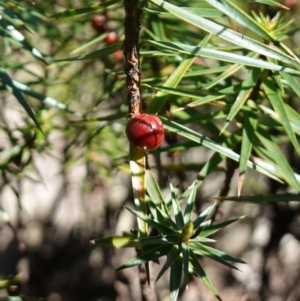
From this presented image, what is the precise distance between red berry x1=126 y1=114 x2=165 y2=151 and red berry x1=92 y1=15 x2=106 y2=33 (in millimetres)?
466

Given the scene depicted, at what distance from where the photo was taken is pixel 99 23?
1059 millimetres

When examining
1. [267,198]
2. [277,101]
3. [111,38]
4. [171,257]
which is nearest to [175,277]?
[171,257]

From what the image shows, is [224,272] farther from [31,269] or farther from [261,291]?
[31,269]

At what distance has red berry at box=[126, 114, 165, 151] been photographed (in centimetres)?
60

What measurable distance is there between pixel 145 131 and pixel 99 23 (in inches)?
20.2

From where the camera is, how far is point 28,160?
1016mm

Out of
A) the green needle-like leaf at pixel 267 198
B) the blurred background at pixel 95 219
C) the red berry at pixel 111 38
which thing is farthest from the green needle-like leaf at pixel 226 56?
the blurred background at pixel 95 219

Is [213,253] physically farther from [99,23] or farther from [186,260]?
[99,23]

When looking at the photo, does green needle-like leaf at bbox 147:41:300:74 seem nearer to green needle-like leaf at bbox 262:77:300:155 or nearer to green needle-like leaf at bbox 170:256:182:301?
green needle-like leaf at bbox 262:77:300:155

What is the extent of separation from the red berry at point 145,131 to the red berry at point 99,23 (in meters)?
0.47

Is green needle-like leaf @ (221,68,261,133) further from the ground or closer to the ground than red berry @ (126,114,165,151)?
further from the ground

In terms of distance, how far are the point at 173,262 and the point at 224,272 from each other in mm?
1234

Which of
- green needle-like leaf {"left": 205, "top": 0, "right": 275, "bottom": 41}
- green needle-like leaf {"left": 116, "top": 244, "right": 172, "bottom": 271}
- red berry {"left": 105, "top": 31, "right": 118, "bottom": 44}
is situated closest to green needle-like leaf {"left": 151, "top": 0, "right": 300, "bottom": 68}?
green needle-like leaf {"left": 205, "top": 0, "right": 275, "bottom": 41}

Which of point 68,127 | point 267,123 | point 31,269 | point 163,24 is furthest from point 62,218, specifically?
point 267,123
